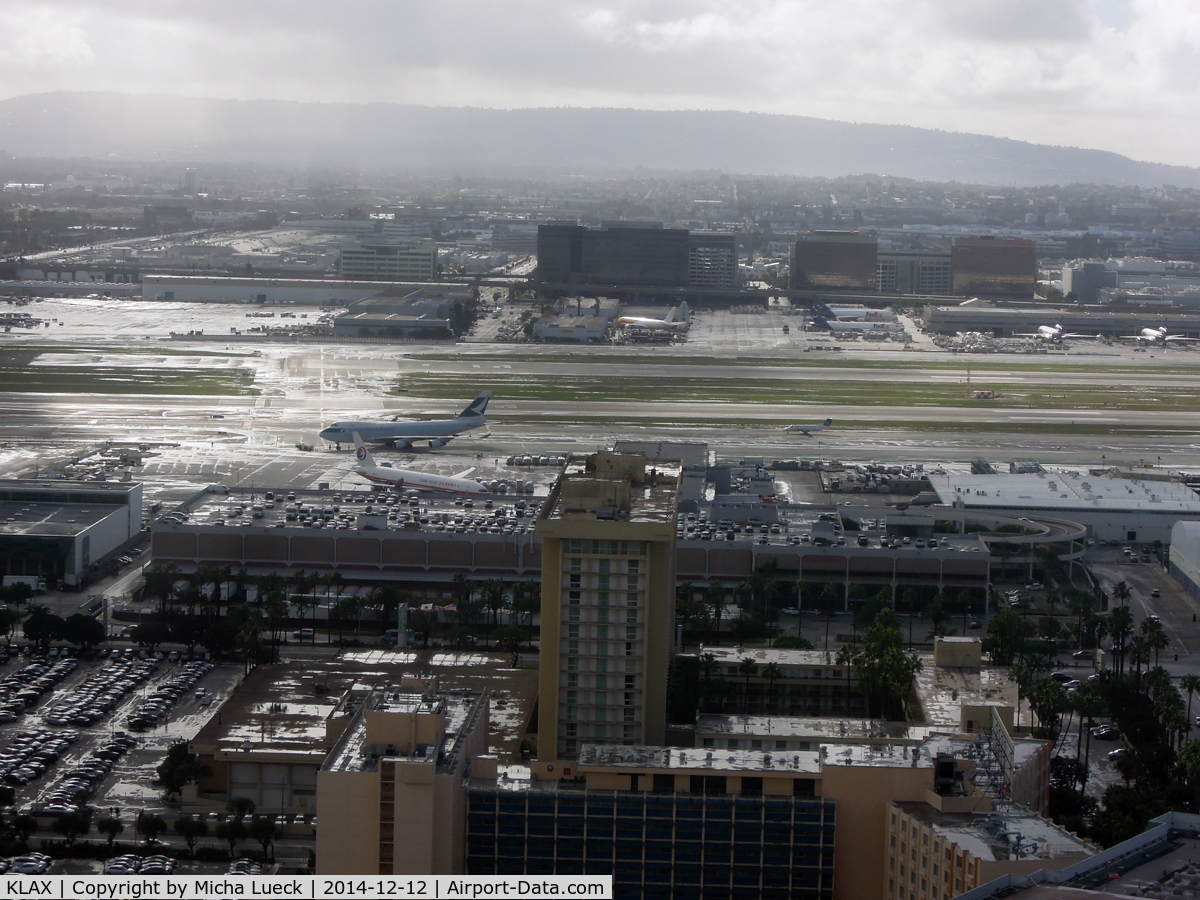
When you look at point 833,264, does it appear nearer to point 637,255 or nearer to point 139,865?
point 637,255

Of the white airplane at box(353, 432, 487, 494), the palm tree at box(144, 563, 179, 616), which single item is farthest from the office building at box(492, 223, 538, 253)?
the palm tree at box(144, 563, 179, 616)

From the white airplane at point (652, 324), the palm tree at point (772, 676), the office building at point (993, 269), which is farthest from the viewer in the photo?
the office building at point (993, 269)

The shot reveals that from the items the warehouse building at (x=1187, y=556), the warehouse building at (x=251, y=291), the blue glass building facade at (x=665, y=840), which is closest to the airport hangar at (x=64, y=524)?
the blue glass building facade at (x=665, y=840)

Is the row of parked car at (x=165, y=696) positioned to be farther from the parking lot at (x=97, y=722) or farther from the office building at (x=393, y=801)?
the office building at (x=393, y=801)

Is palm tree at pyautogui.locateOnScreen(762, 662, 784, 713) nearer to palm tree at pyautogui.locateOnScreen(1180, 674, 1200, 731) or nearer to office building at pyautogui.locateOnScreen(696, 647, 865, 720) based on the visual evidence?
office building at pyautogui.locateOnScreen(696, 647, 865, 720)

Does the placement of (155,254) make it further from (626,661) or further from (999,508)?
(626,661)

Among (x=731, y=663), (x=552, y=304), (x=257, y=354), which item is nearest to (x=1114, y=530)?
(x=731, y=663)
